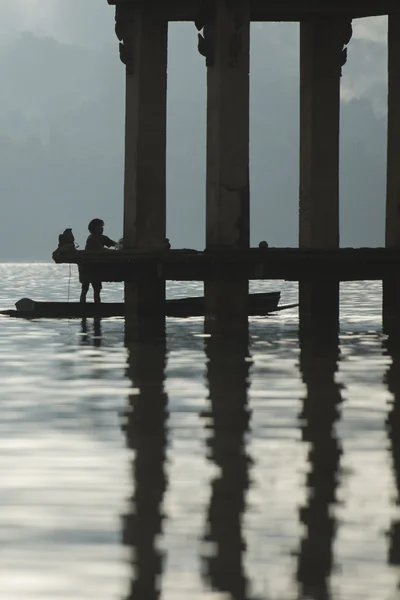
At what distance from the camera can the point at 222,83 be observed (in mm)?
23312

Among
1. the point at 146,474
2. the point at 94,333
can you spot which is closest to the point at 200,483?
the point at 146,474

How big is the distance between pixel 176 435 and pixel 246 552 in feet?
13.0

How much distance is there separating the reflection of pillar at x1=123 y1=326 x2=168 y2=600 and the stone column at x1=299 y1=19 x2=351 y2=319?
405 inches

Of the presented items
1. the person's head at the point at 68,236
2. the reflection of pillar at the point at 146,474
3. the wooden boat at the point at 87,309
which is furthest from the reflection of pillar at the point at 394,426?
the wooden boat at the point at 87,309

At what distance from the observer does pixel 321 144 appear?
26.7 metres

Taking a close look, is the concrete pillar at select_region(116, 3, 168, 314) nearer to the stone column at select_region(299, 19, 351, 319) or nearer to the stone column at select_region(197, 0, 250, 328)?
the stone column at select_region(197, 0, 250, 328)

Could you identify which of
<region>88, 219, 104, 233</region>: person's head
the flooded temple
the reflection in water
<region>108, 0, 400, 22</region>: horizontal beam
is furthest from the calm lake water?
<region>88, 219, 104, 233</region>: person's head

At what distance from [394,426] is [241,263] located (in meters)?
12.5

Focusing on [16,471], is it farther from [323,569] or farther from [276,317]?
[276,317]

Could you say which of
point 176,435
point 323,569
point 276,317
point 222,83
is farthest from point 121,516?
point 276,317

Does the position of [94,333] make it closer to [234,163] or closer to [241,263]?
[241,263]

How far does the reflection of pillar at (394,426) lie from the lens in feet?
21.8

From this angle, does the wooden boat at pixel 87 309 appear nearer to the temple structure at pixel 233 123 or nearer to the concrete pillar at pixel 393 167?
the temple structure at pixel 233 123

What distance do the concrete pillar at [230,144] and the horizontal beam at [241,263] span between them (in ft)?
0.74
